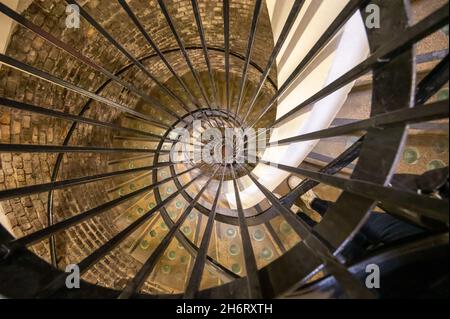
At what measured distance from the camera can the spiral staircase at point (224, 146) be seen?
825 millimetres

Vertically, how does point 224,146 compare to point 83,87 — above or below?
below

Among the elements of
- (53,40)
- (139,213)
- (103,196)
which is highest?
(53,40)

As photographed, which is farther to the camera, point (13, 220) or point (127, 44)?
point (127, 44)

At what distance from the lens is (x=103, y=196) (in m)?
4.68

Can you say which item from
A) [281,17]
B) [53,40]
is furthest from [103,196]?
[281,17]

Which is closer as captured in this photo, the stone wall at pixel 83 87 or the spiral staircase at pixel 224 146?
the spiral staircase at pixel 224 146

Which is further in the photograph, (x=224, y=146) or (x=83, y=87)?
(x=224, y=146)

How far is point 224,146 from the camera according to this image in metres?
6.39

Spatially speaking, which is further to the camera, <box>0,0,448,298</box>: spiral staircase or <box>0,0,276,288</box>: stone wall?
<box>0,0,276,288</box>: stone wall

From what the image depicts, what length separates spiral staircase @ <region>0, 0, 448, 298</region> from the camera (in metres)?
0.82

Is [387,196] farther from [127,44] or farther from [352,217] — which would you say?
Result: [127,44]

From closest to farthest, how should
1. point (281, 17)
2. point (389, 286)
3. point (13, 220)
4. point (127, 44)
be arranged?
1. point (389, 286)
2. point (281, 17)
3. point (13, 220)
4. point (127, 44)

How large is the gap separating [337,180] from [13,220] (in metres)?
3.60

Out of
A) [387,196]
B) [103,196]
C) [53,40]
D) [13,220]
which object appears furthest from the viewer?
[103,196]
